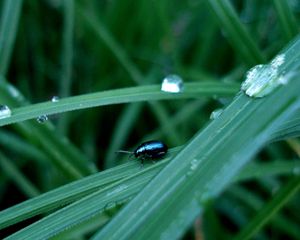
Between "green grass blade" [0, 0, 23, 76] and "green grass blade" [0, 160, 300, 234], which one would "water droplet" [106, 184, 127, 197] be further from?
"green grass blade" [0, 0, 23, 76]

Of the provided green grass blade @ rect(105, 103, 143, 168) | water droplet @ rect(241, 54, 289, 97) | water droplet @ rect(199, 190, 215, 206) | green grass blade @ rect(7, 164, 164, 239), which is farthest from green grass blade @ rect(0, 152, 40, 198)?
water droplet @ rect(199, 190, 215, 206)

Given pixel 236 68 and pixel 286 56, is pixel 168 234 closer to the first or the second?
pixel 286 56

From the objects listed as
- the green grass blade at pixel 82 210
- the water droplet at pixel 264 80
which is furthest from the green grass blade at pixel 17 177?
the water droplet at pixel 264 80

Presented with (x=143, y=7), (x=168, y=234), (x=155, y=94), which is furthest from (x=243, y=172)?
(x=143, y=7)

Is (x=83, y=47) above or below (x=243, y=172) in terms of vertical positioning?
above

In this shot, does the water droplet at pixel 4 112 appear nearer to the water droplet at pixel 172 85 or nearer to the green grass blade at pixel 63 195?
the green grass blade at pixel 63 195
